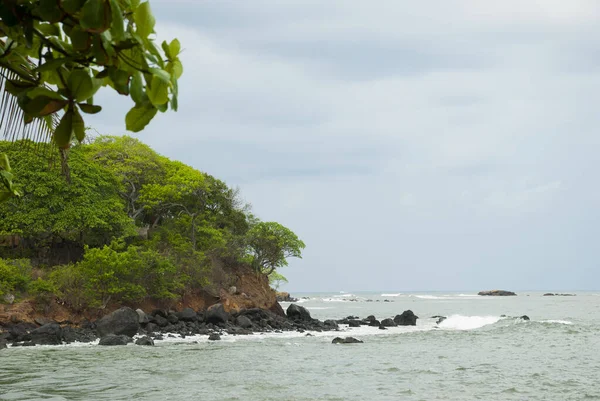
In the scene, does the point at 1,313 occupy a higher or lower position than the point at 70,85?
lower

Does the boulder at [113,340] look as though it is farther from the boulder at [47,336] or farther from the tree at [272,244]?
the tree at [272,244]

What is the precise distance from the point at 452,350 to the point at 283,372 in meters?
7.69

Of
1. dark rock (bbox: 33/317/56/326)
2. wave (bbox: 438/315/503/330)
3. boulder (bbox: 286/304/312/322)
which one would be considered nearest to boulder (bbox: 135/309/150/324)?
dark rock (bbox: 33/317/56/326)

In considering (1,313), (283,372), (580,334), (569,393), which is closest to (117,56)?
(569,393)

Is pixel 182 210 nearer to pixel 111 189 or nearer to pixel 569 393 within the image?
pixel 111 189

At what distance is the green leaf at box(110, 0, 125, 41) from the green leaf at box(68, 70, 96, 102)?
14 centimetres

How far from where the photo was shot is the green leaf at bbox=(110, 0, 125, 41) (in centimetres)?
129

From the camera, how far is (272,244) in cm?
3394

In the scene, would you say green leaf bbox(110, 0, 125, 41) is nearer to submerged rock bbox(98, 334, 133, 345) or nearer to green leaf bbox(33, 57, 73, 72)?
green leaf bbox(33, 57, 73, 72)

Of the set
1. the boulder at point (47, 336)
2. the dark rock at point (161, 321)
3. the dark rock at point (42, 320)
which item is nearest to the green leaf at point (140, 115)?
the boulder at point (47, 336)

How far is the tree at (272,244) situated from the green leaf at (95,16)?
3240 centimetres

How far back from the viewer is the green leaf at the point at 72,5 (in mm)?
1336

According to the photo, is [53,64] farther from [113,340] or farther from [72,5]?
[113,340]

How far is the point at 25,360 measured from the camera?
51.9 ft
